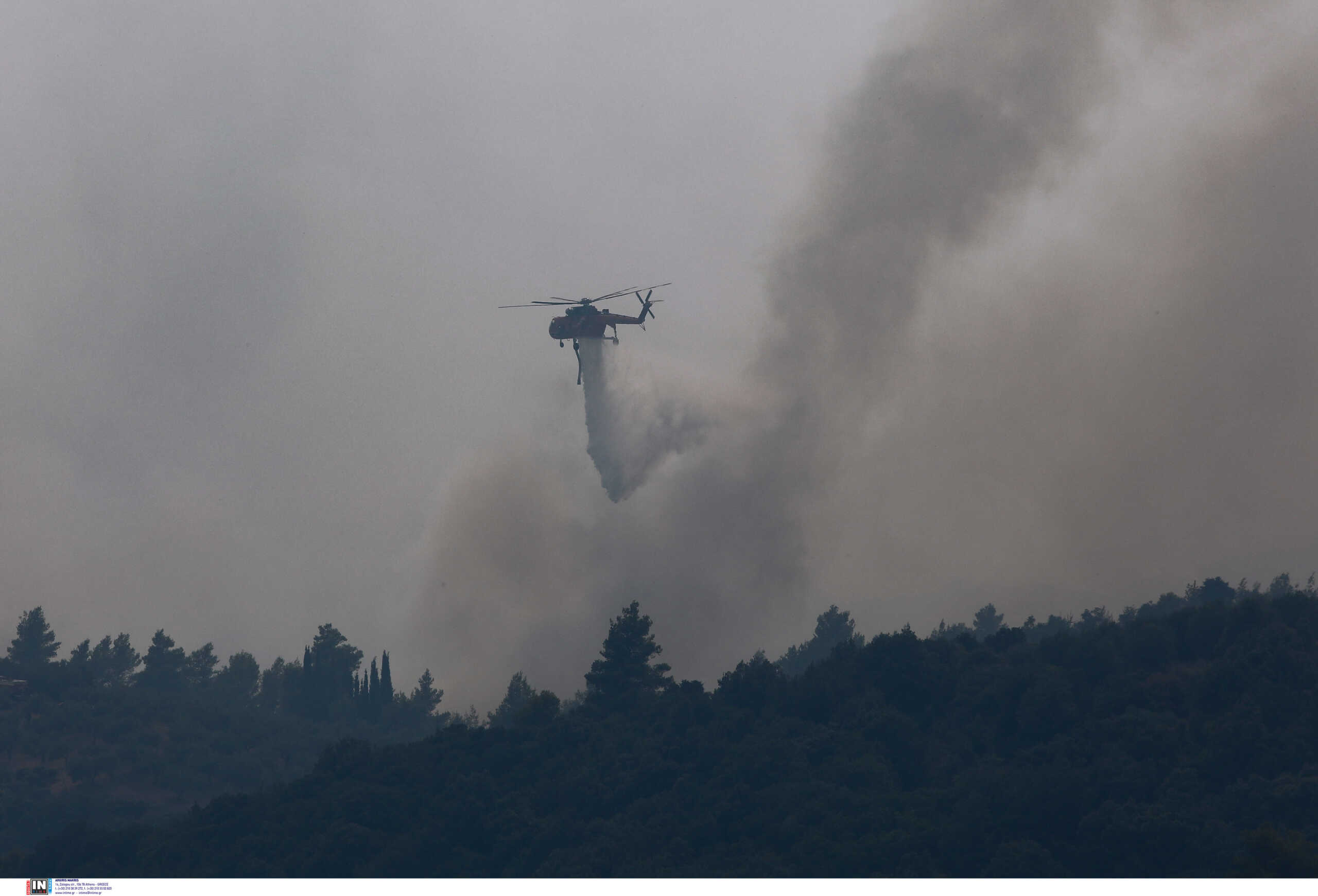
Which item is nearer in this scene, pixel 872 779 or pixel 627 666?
pixel 872 779

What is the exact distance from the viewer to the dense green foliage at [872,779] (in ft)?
320

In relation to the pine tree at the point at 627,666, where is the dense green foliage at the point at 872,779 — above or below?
below

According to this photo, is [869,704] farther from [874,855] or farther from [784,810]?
[874,855]

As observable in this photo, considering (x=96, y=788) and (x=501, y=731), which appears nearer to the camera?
(x=501, y=731)

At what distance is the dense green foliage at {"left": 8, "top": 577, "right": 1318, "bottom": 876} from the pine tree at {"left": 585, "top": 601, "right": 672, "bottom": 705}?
18220 mm

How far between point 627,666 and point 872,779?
5593 cm

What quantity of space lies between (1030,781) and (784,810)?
18.5 m

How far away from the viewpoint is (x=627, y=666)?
167875 mm

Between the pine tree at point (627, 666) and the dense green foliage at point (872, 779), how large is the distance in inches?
717

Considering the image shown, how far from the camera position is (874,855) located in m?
98.5

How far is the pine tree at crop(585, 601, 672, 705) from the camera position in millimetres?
166875

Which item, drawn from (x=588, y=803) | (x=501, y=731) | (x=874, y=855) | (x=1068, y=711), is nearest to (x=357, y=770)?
(x=501, y=731)

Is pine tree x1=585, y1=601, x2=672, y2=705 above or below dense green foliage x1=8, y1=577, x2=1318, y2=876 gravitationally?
above

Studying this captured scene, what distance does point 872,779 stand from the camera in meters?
116
